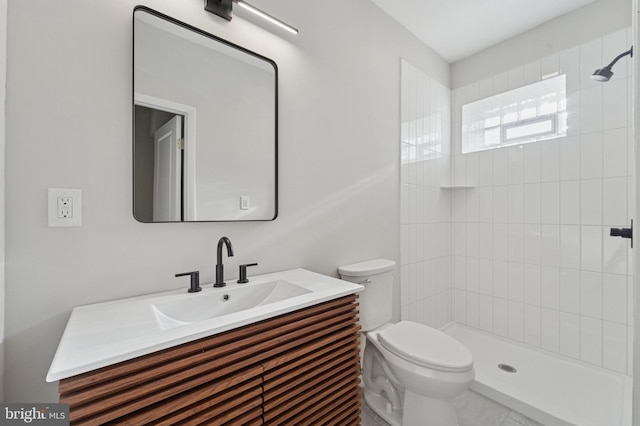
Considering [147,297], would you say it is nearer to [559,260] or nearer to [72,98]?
[72,98]

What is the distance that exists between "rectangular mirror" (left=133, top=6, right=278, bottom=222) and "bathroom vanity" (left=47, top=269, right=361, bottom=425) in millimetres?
386

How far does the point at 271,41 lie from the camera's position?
58.1 inches

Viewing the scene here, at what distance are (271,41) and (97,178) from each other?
40.9 inches

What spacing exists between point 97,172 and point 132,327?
58cm

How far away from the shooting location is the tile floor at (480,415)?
1.62 meters

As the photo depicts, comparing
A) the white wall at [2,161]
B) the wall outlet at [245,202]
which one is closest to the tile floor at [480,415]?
the wall outlet at [245,202]

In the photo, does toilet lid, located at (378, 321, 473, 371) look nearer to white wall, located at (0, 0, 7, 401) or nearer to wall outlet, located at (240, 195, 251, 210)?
wall outlet, located at (240, 195, 251, 210)

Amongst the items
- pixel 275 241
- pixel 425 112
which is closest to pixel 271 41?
pixel 275 241

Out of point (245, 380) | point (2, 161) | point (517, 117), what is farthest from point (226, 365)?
point (517, 117)

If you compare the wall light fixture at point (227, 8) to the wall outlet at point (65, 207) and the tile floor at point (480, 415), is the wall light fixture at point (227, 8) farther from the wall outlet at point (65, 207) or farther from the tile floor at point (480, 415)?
the tile floor at point (480, 415)

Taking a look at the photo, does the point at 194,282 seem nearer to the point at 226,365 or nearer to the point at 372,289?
the point at 226,365

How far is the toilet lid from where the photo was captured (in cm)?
135

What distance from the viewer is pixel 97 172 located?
102cm

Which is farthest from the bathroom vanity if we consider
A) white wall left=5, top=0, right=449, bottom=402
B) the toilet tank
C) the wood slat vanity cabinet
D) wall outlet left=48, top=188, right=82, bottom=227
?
the toilet tank
